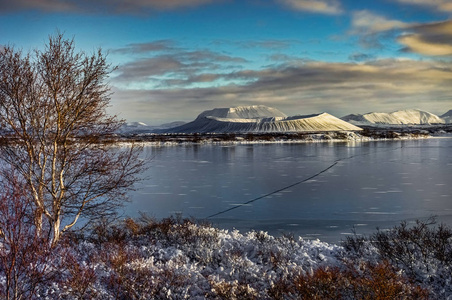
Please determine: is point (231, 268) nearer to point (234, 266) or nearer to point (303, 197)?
point (234, 266)

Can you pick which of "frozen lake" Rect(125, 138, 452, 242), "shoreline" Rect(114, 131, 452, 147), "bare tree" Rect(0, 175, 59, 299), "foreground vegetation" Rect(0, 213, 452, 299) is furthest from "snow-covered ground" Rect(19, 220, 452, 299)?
"shoreline" Rect(114, 131, 452, 147)

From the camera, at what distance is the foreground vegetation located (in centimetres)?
606

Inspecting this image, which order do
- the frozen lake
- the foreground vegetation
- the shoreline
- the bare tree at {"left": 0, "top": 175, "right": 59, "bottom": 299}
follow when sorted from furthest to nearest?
the shoreline
the frozen lake
the foreground vegetation
the bare tree at {"left": 0, "top": 175, "right": 59, "bottom": 299}

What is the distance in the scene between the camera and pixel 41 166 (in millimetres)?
8164

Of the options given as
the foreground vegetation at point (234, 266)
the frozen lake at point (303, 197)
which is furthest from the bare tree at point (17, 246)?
the frozen lake at point (303, 197)

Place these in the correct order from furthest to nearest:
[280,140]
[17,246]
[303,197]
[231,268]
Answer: [280,140] < [303,197] < [231,268] < [17,246]

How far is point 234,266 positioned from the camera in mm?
7199

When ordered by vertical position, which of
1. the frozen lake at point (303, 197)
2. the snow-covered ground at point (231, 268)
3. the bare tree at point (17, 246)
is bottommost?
the snow-covered ground at point (231, 268)

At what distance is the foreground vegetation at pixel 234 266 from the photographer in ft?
19.9

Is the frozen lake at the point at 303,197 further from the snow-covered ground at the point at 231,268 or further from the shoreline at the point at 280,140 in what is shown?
the shoreline at the point at 280,140

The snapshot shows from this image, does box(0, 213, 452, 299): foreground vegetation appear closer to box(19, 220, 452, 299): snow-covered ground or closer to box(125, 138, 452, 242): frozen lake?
box(19, 220, 452, 299): snow-covered ground

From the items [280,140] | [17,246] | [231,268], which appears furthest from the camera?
[280,140]

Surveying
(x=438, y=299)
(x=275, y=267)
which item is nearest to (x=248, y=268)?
(x=275, y=267)

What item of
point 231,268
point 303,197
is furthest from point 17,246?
point 303,197
